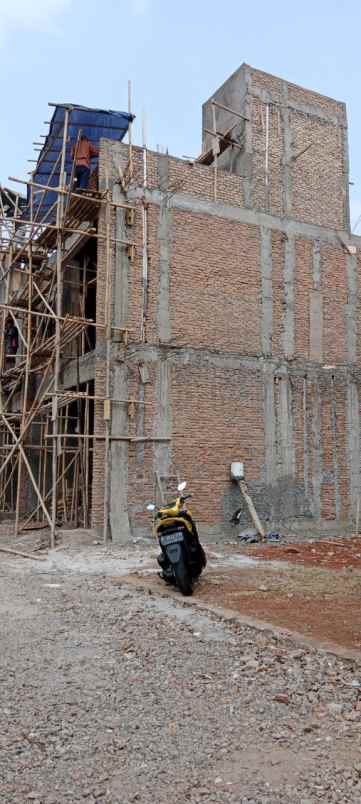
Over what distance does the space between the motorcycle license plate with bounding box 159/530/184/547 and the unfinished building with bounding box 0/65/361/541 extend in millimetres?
4794

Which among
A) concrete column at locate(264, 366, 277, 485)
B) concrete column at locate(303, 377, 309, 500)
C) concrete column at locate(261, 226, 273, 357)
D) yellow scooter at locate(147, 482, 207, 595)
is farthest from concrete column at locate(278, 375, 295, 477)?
yellow scooter at locate(147, 482, 207, 595)

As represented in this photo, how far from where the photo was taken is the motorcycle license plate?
725 cm

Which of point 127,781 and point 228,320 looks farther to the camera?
point 228,320

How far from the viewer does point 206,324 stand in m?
13.9

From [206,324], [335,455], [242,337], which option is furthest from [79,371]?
[335,455]

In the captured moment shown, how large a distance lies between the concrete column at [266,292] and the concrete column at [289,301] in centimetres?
43

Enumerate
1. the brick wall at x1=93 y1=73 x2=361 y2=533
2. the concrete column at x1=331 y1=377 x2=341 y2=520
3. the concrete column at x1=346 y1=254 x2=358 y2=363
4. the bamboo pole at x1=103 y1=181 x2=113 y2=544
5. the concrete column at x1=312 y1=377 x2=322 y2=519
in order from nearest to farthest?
the bamboo pole at x1=103 y1=181 x2=113 y2=544, the brick wall at x1=93 y1=73 x2=361 y2=533, the concrete column at x1=312 y1=377 x2=322 y2=519, the concrete column at x1=331 y1=377 x2=341 y2=520, the concrete column at x1=346 y1=254 x2=358 y2=363

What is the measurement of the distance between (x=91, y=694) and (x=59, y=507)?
430 inches

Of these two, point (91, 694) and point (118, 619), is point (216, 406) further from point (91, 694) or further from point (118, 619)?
point (91, 694)

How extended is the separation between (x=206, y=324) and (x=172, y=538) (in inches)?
288

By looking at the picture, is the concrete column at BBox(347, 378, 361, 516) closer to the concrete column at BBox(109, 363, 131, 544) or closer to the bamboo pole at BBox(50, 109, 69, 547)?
the concrete column at BBox(109, 363, 131, 544)

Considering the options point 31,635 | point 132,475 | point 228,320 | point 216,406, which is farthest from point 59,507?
point 31,635

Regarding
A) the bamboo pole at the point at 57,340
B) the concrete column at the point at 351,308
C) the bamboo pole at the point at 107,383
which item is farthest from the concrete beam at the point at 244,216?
the bamboo pole at the point at 57,340

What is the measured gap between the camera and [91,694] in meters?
4.29
